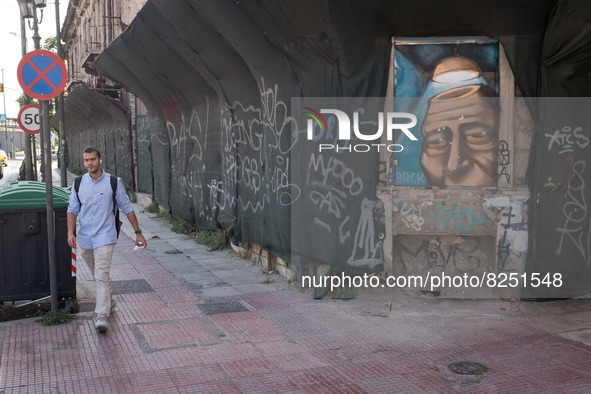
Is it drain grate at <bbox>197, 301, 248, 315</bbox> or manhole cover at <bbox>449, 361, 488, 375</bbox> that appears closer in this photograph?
manhole cover at <bbox>449, 361, 488, 375</bbox>

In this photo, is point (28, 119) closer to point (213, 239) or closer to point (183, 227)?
point (183, 227)

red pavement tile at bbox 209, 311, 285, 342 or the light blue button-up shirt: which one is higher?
the light blue button-up shirt

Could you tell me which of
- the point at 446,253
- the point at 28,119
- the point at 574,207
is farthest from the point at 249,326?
the point at 28,119

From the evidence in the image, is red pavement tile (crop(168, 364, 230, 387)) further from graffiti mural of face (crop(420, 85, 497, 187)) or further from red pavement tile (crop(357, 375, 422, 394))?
graffiti mural of face (crop(420, 85, 497, 187))

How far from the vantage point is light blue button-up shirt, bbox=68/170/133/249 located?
6.46 metres

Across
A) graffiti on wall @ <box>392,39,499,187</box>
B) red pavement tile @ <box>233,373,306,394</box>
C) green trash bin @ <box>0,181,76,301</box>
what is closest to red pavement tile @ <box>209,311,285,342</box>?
red pavement tile @ <box>233,373,306,394</box>

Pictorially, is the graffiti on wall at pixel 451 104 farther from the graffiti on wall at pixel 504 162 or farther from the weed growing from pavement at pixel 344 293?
the weed growing from pavement at pixel 344 293

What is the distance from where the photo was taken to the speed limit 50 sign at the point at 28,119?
1485 centimetres

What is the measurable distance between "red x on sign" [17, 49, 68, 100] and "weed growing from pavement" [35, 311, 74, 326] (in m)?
2.41

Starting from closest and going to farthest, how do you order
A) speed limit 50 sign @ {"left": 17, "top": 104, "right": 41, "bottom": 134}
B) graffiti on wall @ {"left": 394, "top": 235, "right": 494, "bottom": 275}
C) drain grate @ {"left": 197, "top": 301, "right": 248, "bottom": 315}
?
drain grate @ {"left": 197, "top": 301, "right": 248, "bottom": 315}, graffiti on wall @ {"left": 394, "top": 235, "right": 494, "bottom": 275}, speed limit 50 sign @ {"left": 17, "top": 104, "right": 41, "bottom": 134}

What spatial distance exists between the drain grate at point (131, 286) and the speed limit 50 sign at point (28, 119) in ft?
25.0

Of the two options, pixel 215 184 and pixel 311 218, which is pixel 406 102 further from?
pixel 215 184

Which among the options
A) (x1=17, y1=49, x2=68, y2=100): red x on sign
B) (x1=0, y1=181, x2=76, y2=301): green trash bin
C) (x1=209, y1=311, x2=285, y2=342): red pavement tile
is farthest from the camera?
(x1=17, y1=49, x2=68, y2=100): red x on sign

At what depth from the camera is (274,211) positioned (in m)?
8.45
